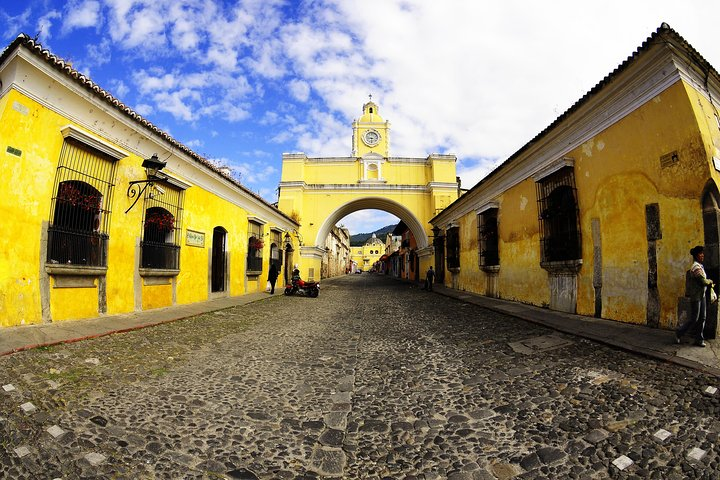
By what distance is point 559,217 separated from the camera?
7660mm

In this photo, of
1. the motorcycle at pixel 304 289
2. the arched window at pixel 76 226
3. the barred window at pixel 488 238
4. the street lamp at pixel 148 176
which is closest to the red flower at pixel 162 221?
the street lamp at pixel 148 176

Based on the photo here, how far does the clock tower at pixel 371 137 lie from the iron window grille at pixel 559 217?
721 inches

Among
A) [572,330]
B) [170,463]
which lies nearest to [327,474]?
[170,463]

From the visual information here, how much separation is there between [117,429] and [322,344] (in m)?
3.03

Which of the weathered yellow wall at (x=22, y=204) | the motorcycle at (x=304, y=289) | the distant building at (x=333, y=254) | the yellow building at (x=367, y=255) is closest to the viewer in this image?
the weathered yellow wall at (x=22, y=204)

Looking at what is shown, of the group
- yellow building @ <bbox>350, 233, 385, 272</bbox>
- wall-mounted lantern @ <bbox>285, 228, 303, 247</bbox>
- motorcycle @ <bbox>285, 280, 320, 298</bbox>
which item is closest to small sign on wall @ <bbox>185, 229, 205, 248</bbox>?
motorcycle @ <bbox>285, 280, 320, 298</bbox>

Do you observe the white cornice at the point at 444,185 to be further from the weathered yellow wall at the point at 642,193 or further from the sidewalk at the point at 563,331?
the sidewalk at the point at 563,331

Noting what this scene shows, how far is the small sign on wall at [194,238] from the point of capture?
368 inches

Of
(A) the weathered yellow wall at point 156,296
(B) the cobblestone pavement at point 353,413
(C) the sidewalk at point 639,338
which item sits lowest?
(B) the cobblestone pavement at point 353,413

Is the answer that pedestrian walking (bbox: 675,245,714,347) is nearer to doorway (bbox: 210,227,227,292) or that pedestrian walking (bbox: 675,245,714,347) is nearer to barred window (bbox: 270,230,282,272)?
doorway (bbox: 210,227,227,292)

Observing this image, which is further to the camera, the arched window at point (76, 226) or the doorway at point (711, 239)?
the arched window at point (76, 226)

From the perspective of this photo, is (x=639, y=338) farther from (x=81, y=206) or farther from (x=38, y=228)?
(x=81, y=206)

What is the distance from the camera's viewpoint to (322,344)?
5176mm

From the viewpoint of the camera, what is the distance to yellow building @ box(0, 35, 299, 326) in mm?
4867
